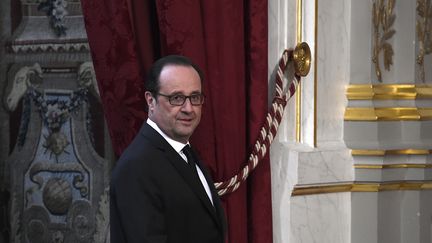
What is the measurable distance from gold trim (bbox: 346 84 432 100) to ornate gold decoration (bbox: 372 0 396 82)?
52mm

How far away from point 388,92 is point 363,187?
395mm

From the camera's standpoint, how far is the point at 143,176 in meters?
2.27

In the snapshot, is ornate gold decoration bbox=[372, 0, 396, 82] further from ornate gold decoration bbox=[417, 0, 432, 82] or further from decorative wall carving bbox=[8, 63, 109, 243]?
decorative wall carving bbox=[8, 63, 109, 243]

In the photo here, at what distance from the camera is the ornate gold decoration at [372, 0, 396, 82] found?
348 cm

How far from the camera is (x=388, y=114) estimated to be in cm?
348

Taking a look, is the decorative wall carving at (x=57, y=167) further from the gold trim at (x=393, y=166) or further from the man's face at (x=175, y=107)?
the man's face at (x=175, y=107)

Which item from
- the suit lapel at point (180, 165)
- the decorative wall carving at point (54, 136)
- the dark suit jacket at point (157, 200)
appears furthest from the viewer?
the decorative wall carving at point (54, 136)

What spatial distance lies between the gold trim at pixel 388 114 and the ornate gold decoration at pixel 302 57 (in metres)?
0.33

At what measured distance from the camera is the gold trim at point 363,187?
330 centimetres

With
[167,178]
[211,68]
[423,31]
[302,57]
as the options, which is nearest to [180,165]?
[167,178]

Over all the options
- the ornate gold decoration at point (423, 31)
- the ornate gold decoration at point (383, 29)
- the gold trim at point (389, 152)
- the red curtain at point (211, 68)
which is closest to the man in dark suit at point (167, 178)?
the red curtain at point (211, 68)

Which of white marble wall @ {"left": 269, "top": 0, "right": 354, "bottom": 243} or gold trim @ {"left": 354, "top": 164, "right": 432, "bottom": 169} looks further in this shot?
gold trim @ {"left": 354, "top": 164, "right": 432, "bottom": 169}

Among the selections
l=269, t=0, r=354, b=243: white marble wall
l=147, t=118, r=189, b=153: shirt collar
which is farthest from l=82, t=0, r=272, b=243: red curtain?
l=147, t=118, r=189, b=153: shirt collar

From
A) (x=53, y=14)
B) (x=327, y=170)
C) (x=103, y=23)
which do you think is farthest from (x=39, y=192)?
(x=327, y=170)
